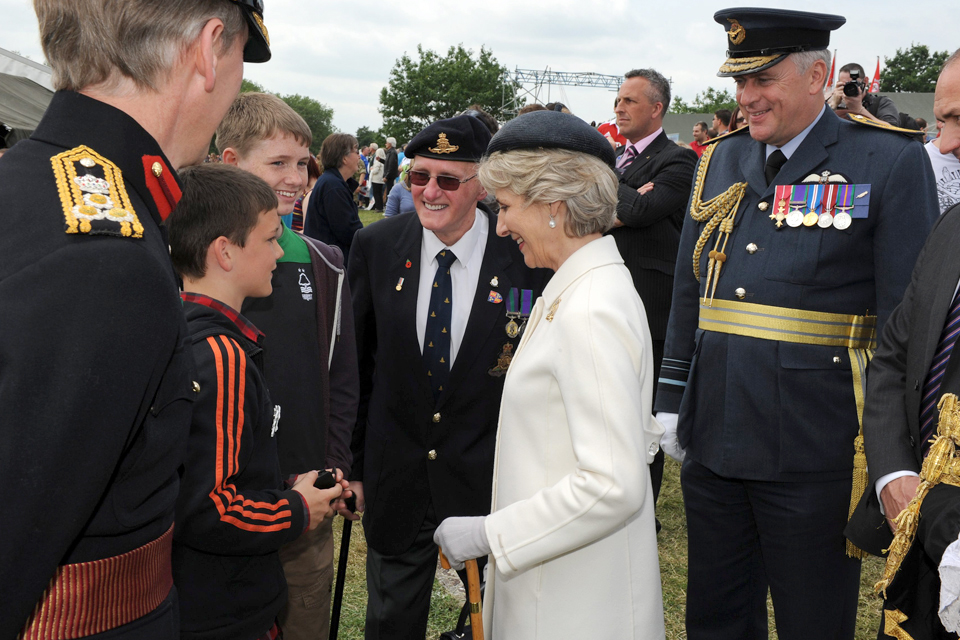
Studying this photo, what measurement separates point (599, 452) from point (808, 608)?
51.0 inches

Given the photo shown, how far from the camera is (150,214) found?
1200 millimetres

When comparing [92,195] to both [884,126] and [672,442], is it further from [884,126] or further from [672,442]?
[884,126]

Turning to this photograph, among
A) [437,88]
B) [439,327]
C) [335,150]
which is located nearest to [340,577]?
[439,327]

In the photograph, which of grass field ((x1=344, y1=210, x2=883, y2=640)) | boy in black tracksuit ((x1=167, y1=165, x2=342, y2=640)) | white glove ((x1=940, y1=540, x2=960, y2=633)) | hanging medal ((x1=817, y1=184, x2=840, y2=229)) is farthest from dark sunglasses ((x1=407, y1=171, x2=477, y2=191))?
grass field ((x1=344, y1=210, x2=883, y2=640))

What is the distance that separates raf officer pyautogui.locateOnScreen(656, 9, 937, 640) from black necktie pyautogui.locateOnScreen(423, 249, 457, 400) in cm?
92

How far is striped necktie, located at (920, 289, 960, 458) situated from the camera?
1980mm

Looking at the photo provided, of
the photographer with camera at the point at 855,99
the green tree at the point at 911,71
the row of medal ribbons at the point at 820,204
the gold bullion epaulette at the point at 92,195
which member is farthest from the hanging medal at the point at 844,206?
the green tree at the point at 911,71

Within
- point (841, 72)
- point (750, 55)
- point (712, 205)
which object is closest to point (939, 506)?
point (712, 205)

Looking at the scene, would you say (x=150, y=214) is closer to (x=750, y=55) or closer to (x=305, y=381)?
(x=305, y=381)

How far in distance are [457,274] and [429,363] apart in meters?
0.36

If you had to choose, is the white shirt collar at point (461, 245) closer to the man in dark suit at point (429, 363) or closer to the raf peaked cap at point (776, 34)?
the man in dark suit at point (429, 363)

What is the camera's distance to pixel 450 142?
2881 millimetres

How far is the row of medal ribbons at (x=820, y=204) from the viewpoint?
8.00ft

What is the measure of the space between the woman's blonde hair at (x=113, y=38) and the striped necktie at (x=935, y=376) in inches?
77.4
